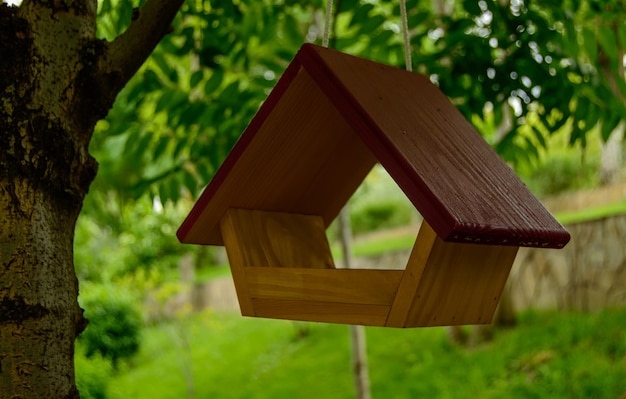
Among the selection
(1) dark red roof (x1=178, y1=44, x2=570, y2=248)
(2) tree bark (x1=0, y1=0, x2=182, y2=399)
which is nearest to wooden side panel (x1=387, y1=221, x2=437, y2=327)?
(1) dark red roof (x1=178, y1=44, x2=570, y2=248)

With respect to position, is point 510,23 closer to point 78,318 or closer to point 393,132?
point 393,132

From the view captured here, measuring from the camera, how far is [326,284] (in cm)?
140

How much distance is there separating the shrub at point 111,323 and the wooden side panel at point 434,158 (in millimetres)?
11032

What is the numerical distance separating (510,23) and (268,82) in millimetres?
835

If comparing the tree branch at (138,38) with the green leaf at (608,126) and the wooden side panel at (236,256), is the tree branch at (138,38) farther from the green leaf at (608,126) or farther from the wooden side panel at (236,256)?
the green leaf at (608,126)

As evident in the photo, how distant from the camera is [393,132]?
125 centimetres

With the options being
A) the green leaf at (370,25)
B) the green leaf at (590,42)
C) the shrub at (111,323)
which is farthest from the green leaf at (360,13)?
the shrub at (111,323)

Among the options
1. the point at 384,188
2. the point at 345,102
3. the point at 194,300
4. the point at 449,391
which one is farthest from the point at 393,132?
the point at 384,188

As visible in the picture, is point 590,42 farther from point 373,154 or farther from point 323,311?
point 323,311

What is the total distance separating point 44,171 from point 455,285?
77cm

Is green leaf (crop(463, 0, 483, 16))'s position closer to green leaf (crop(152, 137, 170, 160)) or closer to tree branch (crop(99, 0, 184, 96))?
tree branch (crop(99, 0, 184, 96))

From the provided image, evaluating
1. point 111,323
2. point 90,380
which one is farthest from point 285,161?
point 111,323

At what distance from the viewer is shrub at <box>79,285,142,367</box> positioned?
39.3 ft

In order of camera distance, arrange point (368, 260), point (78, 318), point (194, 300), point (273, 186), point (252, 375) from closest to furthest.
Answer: point (78, 318)
point (273, 186)
point (252, 375)
point (368, 260)
point (194, 300)
